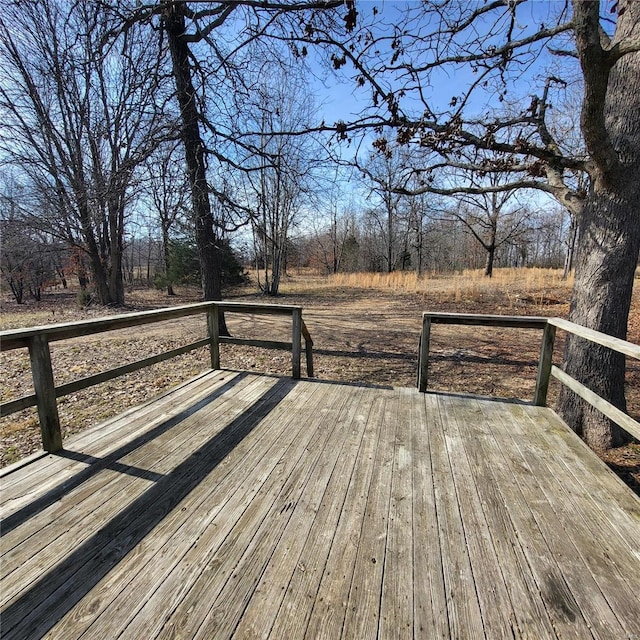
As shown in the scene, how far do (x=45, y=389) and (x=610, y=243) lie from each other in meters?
4.60

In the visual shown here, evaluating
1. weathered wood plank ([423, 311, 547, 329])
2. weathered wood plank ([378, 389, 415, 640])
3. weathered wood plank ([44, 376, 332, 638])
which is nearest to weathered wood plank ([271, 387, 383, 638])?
weathered wood plank ([378, 389, 415, 640])

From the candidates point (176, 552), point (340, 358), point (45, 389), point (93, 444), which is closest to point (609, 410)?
point (176, 552)

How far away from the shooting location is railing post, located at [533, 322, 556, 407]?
311 cm

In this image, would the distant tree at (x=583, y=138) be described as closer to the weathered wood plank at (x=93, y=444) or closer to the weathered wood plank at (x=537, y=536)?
the weathered wood plank at (x=537, y=536)

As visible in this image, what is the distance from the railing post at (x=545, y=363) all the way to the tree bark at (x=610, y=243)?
362 mm

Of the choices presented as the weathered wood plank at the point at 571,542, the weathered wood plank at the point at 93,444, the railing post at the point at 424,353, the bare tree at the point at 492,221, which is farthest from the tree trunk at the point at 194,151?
the bare tree at the point at 492,221

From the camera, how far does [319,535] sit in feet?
5.57

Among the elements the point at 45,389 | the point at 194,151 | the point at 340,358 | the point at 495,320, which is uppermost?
the point at 194,151

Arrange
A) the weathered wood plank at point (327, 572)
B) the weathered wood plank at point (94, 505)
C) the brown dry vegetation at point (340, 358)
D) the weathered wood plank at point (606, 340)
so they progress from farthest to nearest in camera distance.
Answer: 1. the brown dry vegetation at point (340, 358)
2. the weathered wood plank at point (606, 340)
3. the weathered wood plank at point (94, 505)
4. the weathered wood plank at point (327, 572)

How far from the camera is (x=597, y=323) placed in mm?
3131

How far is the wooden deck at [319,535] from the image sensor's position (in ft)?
4.26

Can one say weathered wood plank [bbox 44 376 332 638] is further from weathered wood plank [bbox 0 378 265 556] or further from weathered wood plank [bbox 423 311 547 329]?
weathered wood plank [bbox 423 311 547 329]

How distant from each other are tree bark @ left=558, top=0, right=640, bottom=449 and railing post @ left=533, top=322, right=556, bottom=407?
0.36m

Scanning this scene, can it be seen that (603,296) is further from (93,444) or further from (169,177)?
(169,177)
